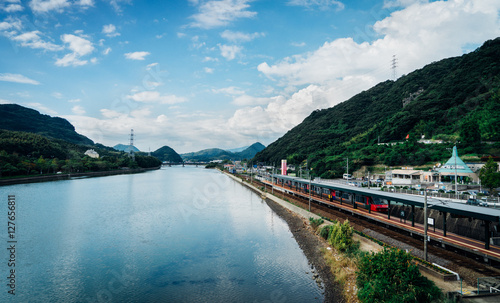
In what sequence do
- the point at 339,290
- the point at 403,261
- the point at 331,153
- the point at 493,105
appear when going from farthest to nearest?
the point at 331,153, the point at 493,105, the point at 339,290, the point at 403,261

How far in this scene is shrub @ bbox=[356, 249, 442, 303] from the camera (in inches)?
479

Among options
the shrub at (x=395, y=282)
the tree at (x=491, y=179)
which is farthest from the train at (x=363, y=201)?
the tree at (x=491, y=179)

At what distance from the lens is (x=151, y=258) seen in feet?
75.3

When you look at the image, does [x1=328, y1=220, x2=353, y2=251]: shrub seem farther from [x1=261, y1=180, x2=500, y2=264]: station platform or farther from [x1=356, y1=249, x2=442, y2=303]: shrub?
[x1=356, y1=249, x2=442, y2=303]: shrub

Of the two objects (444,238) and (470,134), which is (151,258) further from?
(470,134)

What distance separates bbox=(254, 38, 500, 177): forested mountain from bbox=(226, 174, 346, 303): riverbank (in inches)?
1323

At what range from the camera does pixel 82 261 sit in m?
21.7

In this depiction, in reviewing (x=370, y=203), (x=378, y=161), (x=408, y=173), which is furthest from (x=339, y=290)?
(x=378, y=161)

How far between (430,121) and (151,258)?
287 feet

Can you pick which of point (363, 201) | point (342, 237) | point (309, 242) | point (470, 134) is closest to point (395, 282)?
point (342, 237)

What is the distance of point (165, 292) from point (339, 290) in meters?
11.0

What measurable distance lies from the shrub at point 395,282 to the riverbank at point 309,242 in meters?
2.95

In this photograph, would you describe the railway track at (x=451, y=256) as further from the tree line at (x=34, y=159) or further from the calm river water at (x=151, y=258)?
the tree line at (x=34, y=159)

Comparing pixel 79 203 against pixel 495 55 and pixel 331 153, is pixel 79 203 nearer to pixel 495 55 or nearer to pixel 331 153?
pixel 331 153
